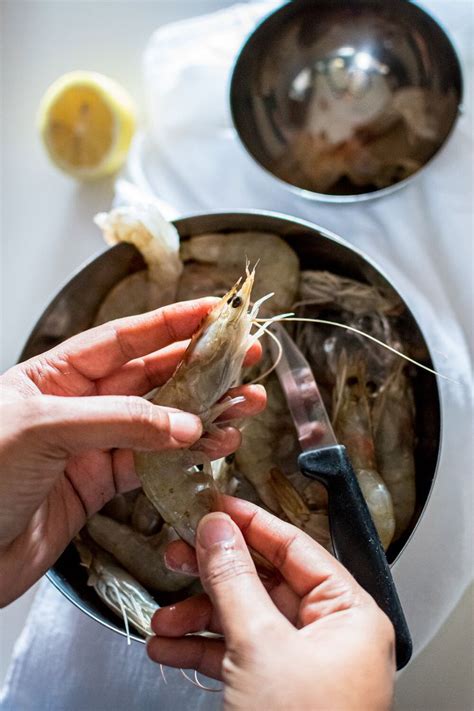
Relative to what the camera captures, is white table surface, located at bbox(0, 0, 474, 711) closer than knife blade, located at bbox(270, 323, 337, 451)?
No

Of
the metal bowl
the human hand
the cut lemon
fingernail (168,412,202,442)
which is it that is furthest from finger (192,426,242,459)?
the cut lemon

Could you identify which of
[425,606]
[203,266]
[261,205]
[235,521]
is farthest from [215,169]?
[425,606]

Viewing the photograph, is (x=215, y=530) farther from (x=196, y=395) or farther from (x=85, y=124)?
(x=85, y=124)

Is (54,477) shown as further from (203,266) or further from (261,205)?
(261,205)

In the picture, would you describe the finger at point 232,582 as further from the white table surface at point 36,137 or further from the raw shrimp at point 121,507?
the white table surface at point 36,137

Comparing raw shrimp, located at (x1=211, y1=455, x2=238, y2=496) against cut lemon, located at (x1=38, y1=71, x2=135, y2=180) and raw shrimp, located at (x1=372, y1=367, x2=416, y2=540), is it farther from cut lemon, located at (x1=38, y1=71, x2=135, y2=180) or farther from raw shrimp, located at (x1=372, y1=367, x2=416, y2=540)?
cut lemon, located at (x1=38, y1=71, x2=135, y2=180)
